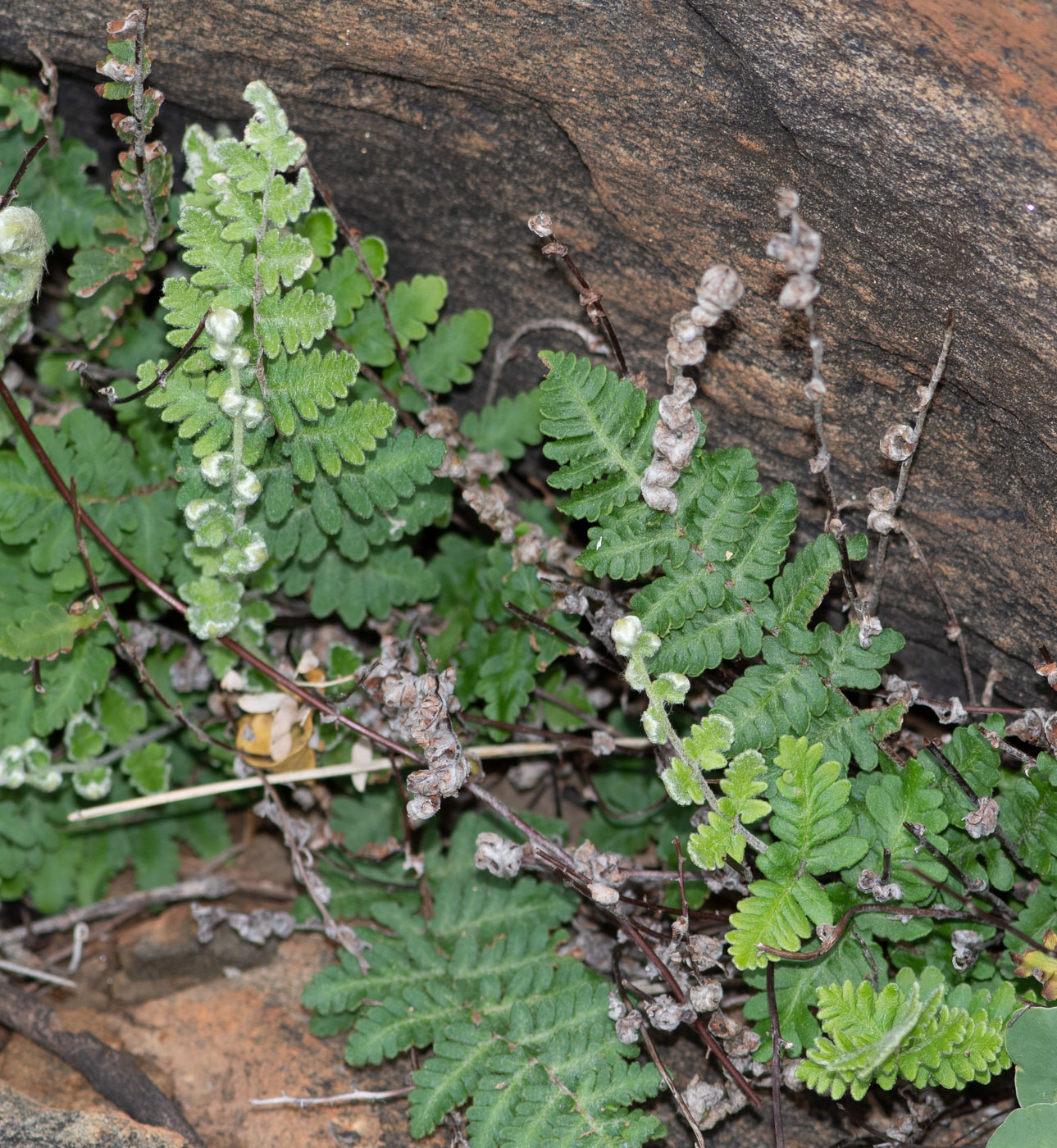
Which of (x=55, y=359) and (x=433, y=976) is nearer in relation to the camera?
(x=433, y=976)

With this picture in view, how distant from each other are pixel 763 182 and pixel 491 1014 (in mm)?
2410

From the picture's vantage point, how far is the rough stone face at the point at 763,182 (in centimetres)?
255

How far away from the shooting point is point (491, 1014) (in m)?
3.13

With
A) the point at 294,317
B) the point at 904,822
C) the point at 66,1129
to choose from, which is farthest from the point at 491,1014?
the point at 294,317

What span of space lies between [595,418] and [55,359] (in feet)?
6.71

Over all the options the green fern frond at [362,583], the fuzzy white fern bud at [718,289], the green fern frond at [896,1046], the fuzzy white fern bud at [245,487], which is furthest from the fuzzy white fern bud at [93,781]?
the fuzzy white fern bud at [718,289]

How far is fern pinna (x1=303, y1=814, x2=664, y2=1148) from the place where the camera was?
286cm

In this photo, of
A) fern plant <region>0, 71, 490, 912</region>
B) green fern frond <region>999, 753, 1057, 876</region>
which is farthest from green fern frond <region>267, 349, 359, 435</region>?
green fern frond <region>999, 753, 1057, 876</region>

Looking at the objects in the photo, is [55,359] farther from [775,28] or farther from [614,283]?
[775,28]

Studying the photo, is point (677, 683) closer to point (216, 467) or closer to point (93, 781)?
point (216, 467)

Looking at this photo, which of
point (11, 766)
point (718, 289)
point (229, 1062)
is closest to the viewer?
point (718, 289)

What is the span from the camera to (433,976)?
326 centimetres

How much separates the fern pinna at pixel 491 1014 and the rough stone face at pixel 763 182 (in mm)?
1482

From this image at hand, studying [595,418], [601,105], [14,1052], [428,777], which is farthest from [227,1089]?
[601,105]
